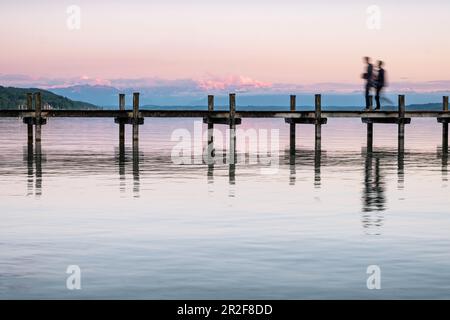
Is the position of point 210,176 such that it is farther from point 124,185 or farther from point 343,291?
point 343,291

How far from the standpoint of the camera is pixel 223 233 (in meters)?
16.2

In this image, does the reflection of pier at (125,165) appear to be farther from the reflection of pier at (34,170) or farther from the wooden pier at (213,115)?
the reflection of pier at (34,170)

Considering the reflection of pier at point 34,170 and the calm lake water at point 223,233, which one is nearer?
the calm lake water at point 223,233

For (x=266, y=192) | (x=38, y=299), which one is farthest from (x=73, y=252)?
(x=266, y=192)

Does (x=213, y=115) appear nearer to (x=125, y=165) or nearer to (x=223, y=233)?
(x=125, y=165)

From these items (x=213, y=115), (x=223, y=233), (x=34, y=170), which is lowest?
(x=223, y=233)

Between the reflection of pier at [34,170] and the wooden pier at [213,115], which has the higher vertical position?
the wooden pier at [213,115]

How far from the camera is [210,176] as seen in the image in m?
28.2

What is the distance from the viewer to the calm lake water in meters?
12.0

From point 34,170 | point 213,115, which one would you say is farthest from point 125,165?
point 213,115

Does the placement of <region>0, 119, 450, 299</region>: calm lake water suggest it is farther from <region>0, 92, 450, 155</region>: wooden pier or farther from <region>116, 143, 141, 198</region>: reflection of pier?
<region>0, 92, 450, 155</region>: wooden pier

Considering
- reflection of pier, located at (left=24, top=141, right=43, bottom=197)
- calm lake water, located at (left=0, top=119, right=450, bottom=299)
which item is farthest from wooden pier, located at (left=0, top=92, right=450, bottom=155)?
calm lake water, located at (left=0, top=119, right=450, bottom=299)

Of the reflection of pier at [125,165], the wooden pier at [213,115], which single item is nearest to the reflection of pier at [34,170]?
the wooden pier at [213,115]

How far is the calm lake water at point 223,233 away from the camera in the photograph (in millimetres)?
11961
